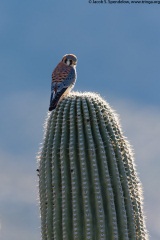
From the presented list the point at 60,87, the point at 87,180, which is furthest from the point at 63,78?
the point at 87,180

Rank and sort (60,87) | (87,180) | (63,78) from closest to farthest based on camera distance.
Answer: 1. (87,180)
2. (60,87)
3. (63,78)

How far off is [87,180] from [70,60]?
337 centimetres

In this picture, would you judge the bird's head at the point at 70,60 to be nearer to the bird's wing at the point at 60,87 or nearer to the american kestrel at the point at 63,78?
the american kestrel at the point at 63,78

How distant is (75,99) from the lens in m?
10.8

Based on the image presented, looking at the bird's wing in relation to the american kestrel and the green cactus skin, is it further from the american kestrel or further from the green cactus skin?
the green cactus skin

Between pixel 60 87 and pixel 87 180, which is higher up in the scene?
pixel 60 87

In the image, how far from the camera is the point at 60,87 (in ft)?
37.1

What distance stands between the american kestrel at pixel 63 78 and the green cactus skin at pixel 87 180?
16.1 inches

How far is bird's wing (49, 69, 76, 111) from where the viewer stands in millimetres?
10836

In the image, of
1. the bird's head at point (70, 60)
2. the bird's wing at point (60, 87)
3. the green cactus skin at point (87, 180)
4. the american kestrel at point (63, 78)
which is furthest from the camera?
the bird's head at point (70, 60)

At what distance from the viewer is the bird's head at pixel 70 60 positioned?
12.1 m

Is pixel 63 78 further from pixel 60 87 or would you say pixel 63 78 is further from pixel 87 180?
pixel 87 180

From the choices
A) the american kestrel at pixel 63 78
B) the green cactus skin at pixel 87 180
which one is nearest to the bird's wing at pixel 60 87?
the american kestrel at pixel 63 78

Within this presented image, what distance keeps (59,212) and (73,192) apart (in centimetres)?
47
